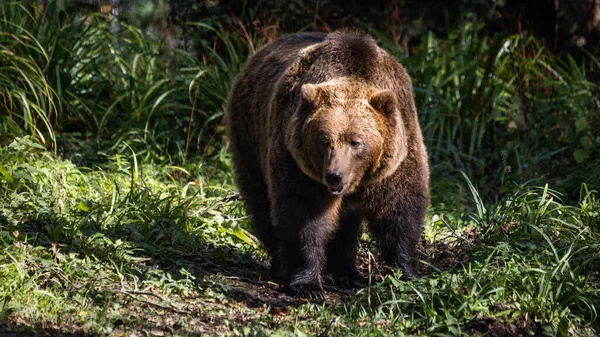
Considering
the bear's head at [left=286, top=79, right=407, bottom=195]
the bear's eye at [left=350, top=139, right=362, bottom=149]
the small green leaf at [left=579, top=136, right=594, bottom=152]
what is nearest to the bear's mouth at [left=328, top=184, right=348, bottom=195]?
the bear's head at [left=286, top=79, right=407, bottom=195]

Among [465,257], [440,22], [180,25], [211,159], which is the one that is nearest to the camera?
[465,257]

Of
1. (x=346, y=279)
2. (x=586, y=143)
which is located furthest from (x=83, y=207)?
(x=586, y=143)

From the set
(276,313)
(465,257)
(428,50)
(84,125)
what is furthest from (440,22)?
(276,313)

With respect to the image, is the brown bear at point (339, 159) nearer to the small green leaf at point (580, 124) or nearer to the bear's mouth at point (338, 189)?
the bear's mouth at point (338, 189)

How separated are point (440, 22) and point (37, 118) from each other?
5676mm

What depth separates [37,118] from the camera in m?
7.70

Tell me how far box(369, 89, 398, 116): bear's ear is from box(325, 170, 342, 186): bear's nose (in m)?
0.55

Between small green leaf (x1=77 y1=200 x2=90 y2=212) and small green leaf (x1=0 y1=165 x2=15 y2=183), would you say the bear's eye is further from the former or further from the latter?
small green leaf (x1=0 y1=165 x2=15 y2=183)

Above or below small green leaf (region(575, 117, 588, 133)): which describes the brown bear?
above

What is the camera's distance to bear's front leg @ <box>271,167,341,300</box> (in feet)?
16.7

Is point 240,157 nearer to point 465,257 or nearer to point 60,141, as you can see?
point 465,257

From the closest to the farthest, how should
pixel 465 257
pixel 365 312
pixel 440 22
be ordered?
pixel 365 312, pixel 465 257, pixel 440 22

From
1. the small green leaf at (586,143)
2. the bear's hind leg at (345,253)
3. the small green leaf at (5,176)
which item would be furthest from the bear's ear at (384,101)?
the small green leaf at (586,143)

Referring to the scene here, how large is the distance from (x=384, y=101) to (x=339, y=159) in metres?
0.48
